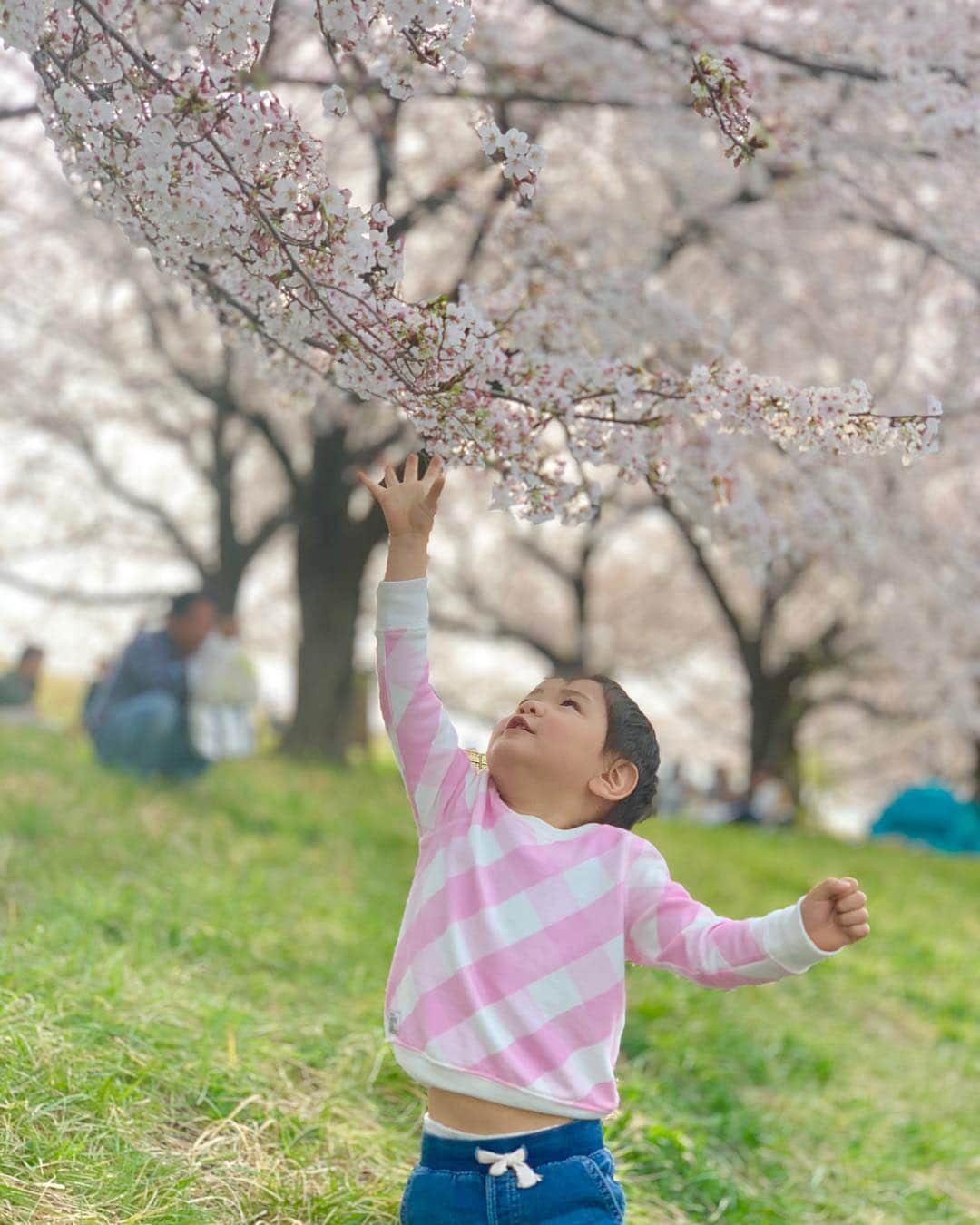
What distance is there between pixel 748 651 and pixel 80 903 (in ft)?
40.4

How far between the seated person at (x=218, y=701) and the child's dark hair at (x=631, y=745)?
4.62 m

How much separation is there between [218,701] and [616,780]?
4780 mm

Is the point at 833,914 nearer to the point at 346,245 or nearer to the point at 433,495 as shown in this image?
the point at 433,495

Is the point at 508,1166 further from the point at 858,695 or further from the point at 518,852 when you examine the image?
the point at 858,695

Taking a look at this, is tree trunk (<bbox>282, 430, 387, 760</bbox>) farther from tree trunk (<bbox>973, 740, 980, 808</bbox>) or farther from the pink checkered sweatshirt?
tree trunk (<bbox>973, 740, 980, 808</bbox>)

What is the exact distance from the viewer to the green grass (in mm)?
2557

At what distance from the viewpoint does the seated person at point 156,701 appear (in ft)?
21.8

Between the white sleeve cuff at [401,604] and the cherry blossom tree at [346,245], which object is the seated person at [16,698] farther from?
the white sleeve cuff at [401,604]

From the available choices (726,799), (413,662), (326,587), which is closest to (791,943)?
(413,662)

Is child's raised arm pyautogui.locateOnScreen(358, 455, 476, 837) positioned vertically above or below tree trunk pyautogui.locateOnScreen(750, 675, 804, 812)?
below

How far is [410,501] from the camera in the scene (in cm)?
231

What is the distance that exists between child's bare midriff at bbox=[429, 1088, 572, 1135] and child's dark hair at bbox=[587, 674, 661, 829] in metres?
0.52

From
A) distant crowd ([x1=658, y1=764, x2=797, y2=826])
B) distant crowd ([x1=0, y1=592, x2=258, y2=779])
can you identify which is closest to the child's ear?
distant crowd ([x1=0, y1=592, x2=258, y2=779])

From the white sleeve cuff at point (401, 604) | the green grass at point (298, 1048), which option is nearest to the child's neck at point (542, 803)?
the white sleeve cuff at point (401, 604)
